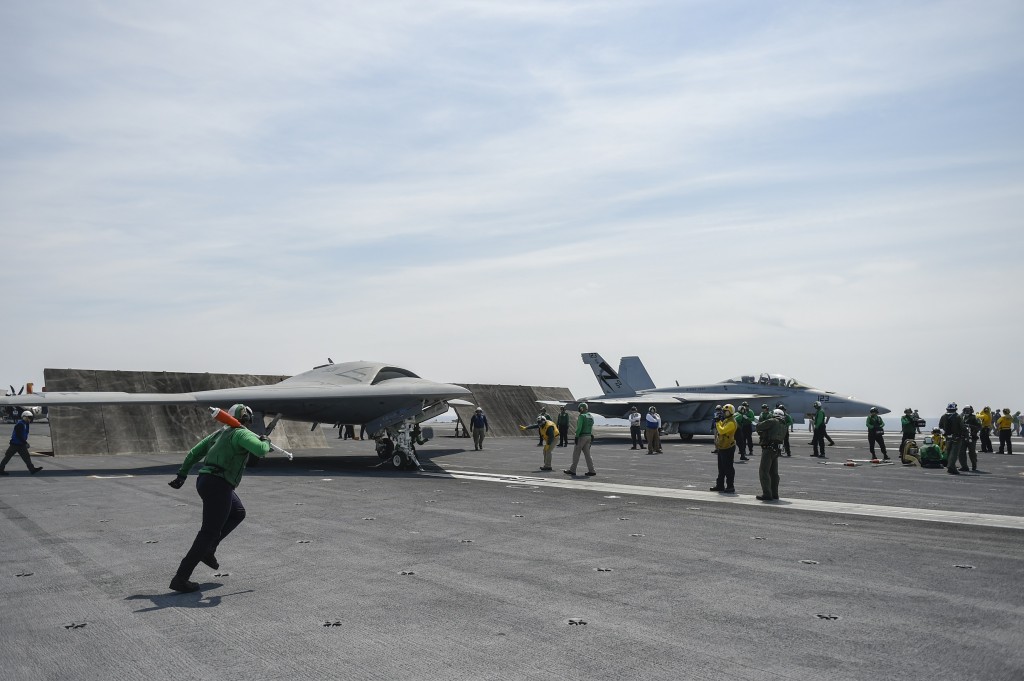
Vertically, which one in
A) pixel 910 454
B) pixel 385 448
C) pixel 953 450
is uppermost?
pixel 953 450

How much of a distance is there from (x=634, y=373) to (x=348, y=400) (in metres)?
27.2

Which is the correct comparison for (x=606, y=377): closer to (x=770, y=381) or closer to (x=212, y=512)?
(x=770, y=381)

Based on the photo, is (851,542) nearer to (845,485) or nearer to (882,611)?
(882,611)

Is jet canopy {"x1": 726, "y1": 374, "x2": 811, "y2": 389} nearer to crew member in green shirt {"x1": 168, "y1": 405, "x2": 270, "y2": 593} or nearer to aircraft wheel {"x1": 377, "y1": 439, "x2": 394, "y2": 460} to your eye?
aircraft wheel {"x1": 377, "y1": 439, "x2": 394, "y2": 460}

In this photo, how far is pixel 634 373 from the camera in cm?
4653

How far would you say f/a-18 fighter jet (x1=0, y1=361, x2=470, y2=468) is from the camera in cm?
2205

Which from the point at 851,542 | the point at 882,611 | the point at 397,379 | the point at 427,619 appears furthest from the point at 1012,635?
the point at 397,379

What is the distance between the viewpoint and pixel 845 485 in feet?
57.9

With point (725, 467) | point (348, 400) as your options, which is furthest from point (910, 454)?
point (348, 400)

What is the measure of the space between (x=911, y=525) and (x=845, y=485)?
6.05 m

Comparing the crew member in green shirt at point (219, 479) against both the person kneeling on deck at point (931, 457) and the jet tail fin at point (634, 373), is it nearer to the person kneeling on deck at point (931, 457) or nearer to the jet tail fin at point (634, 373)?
the person kneeling on deck at point (931, 457)

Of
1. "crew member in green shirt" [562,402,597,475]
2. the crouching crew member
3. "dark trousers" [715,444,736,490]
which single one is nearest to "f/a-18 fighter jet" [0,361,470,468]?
"crew member in green shirt" [562,402,597,475]

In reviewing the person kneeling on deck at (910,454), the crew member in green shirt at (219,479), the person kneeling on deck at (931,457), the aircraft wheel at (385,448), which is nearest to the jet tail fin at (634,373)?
the person kneeling on deck at (910,454)

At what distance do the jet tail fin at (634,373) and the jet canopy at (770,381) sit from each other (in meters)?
7.08
